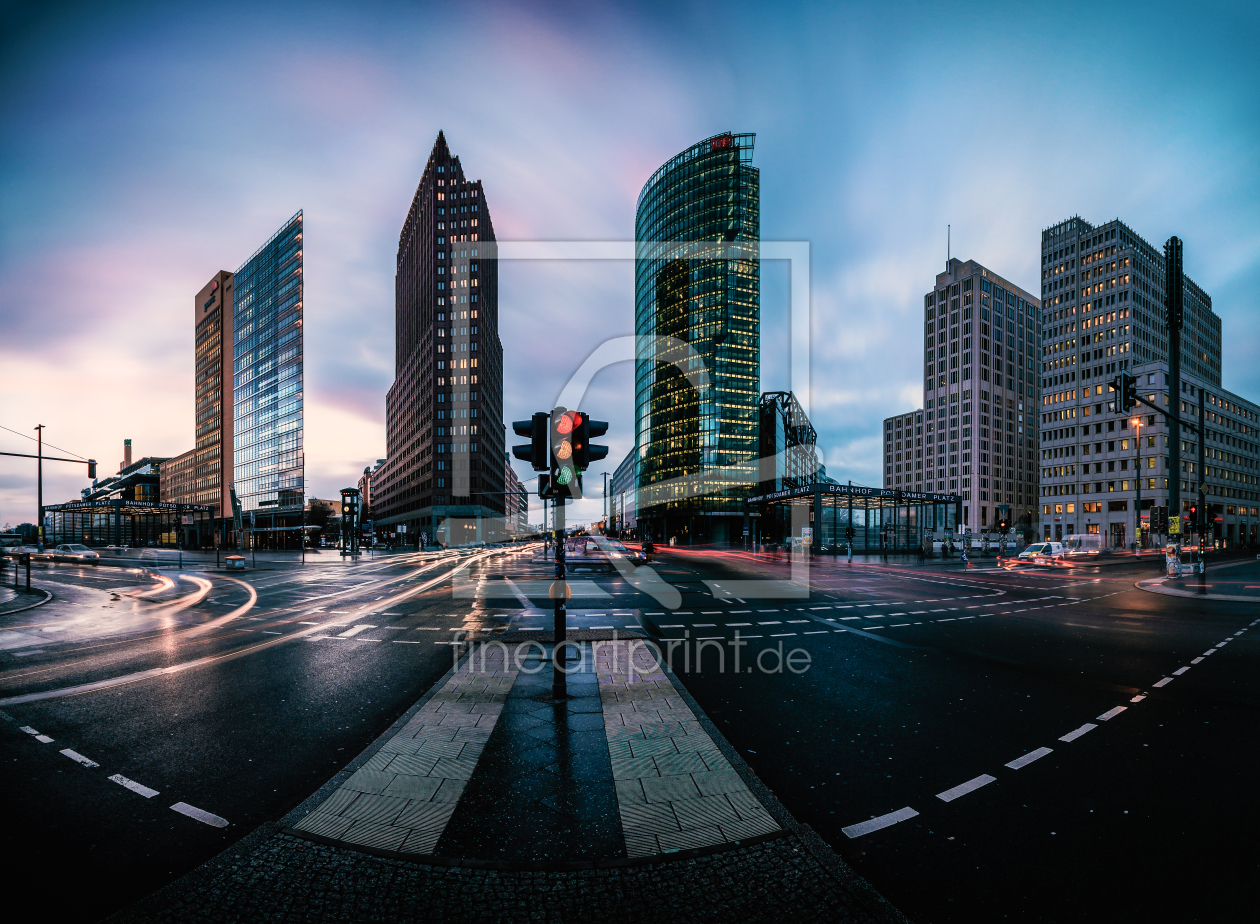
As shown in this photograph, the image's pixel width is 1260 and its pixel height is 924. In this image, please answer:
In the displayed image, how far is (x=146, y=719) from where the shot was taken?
22.8ft

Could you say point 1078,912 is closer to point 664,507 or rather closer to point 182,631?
point 182,631

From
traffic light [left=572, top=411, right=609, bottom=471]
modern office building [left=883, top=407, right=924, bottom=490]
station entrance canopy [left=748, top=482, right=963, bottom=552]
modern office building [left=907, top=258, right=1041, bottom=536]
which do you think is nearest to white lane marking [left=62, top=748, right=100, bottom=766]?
traffic light [left=572, top=411, right=609, bottom=471]

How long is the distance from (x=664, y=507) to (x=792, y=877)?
119 meters

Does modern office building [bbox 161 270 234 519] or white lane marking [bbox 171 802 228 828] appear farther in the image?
modern office building [bbox 161 270 234 519]

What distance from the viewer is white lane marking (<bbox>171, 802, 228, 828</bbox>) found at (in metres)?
4.45

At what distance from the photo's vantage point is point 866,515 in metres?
61.5

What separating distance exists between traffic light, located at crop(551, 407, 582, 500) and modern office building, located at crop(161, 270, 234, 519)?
111 meters

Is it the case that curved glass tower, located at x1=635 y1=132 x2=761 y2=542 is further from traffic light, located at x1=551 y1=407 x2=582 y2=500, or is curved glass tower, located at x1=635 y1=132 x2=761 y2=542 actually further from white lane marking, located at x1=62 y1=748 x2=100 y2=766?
white lane marking, located at x1=62 y1=748 x2=100 y2=766

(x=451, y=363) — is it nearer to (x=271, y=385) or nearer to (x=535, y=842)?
(x=271, y=385)

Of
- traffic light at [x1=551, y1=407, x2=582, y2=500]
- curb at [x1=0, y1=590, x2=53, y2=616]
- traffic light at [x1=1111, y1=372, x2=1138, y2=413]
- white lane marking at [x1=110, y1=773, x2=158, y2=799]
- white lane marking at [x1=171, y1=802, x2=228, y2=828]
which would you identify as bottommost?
curb at [x1=0, y1=590, x2=53, y2=616]

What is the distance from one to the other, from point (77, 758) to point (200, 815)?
8.74ft

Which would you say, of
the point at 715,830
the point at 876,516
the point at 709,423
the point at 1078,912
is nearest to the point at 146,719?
the point at 715,830

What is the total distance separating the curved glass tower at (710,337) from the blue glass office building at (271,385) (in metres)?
75.6

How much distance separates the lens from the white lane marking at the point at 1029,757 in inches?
219
